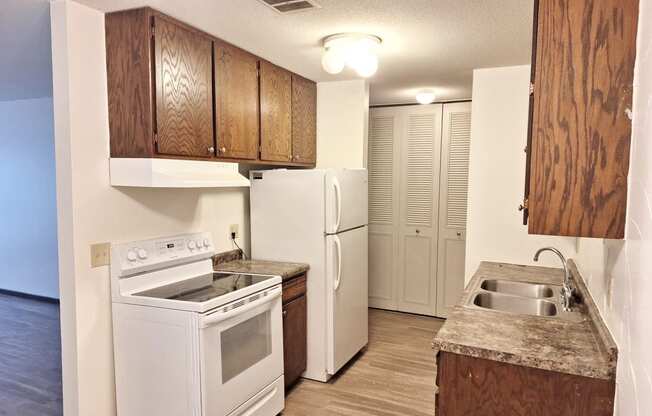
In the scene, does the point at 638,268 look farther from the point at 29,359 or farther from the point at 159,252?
the point at 29,359

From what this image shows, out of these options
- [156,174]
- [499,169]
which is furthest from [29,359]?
[499,169]

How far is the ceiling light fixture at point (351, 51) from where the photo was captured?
261 cm

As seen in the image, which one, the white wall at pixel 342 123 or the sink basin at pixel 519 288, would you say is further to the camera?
the white wall at pixel 342 123

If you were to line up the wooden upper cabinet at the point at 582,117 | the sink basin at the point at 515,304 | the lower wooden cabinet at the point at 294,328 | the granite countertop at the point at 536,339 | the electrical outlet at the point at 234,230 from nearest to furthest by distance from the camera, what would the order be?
the wooden upper cabinet at the point at 582,117, the granite countertop at the point at 536,339, the sink basin at the point at 515,304, the lower wooden cabinet at the point at 294,328, the electrical outlet at the point at 234,230

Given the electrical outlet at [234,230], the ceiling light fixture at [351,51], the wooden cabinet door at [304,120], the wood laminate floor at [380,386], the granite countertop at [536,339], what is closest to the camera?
the granite countertop at [536,339]

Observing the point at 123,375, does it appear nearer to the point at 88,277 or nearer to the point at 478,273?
the point at 88,277

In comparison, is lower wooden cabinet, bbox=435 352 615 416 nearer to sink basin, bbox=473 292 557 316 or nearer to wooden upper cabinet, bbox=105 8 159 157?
sink basin, bbox=473 292 557 316

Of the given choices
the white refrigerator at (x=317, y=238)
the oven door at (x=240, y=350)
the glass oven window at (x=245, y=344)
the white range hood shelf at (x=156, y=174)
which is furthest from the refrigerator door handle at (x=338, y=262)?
the white range hood shelf at (x=156, y=174)

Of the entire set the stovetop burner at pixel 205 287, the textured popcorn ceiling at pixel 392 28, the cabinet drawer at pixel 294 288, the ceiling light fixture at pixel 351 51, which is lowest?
the cabinet drawer at pixel 294 288

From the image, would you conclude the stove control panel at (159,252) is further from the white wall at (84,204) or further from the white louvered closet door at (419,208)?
the white louvered closet door at (419,208)

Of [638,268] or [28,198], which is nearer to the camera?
[638,268]

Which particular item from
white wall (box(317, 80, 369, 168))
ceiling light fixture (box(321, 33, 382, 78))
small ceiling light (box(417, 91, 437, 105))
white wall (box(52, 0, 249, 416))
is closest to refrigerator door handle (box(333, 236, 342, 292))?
white wall (box(317, 80, 369, 168))

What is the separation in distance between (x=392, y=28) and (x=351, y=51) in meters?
0.28

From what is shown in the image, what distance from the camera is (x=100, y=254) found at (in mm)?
2270
